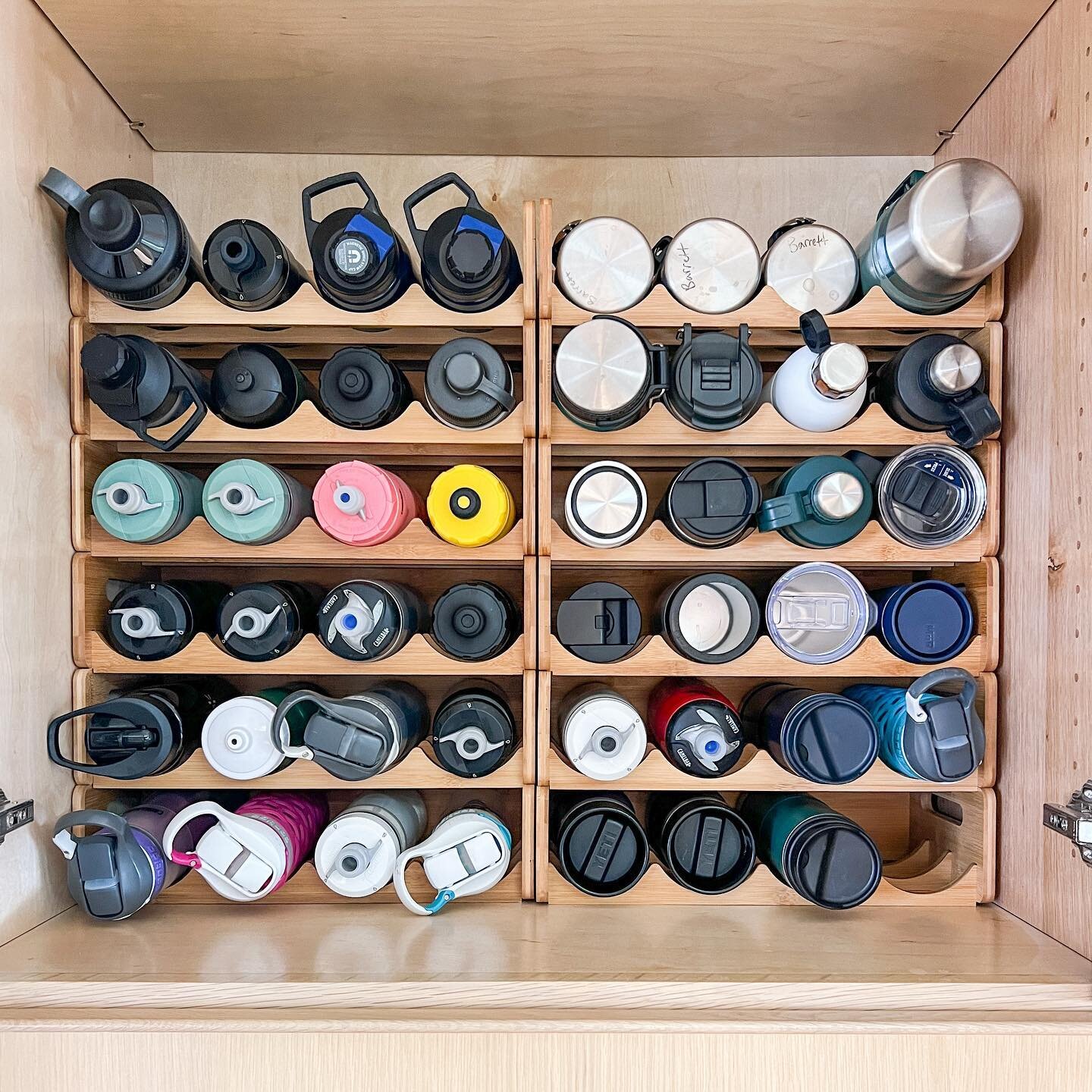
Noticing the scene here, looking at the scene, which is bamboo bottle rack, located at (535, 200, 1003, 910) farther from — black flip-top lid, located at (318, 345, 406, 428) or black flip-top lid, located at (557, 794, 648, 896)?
black flip-top lid, located at (318, 345, 406, 428)

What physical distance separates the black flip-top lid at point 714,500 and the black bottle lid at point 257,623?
18.4 inches

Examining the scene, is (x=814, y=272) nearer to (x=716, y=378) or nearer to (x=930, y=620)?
(x=716, y=378)

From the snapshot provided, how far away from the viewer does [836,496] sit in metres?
0.95

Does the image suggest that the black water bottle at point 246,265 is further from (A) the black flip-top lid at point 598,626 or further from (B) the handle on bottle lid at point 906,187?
(B) the handle on bottle lid at point 906,187

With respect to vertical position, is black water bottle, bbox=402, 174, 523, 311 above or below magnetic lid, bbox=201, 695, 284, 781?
above

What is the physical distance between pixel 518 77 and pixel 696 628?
0.71 metres

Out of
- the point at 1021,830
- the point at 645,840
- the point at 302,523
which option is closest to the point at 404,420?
the point at 302,523

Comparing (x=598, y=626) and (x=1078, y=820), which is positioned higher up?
(x=598, y=626)

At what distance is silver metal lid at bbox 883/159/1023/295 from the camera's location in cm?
93

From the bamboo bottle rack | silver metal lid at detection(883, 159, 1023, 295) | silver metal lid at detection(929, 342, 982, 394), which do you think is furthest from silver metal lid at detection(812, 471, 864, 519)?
silver metal lid at detection(883, 159, 1023, 295)

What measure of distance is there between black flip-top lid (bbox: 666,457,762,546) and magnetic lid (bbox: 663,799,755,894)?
32 centimetres

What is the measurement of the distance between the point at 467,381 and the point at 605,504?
0.21 m

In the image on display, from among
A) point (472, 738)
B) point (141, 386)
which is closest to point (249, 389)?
point (141, 386)

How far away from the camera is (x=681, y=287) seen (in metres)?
1.00
